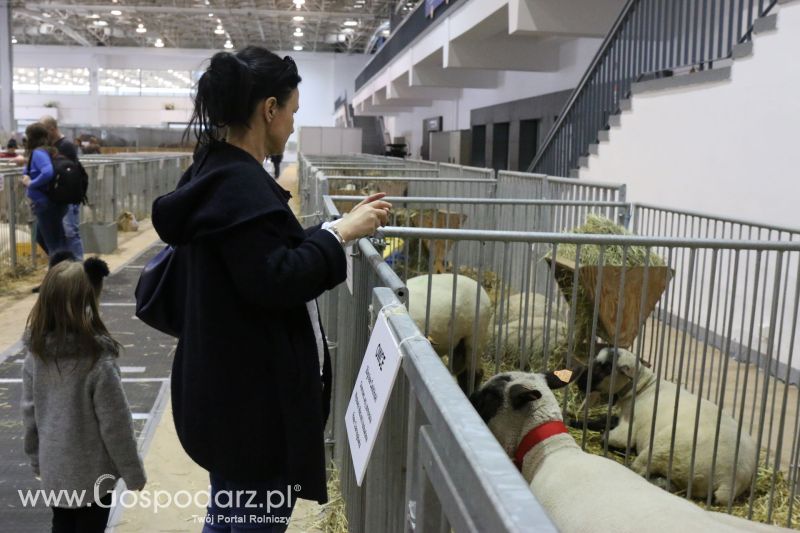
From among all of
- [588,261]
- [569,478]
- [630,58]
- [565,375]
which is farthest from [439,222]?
[569,478]

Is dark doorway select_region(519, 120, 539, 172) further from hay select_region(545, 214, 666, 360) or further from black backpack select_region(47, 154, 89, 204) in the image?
hay select_region(545, 214, 666, 360)

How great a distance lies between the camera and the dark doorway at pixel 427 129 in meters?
29.4

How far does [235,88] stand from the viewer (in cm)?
196

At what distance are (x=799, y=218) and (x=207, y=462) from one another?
5.32 meters

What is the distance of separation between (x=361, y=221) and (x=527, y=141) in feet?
56.1

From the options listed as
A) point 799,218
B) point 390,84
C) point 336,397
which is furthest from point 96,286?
point 390,84

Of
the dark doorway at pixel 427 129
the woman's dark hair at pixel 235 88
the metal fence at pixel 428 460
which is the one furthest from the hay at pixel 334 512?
the dark doorway at pixel 427 129

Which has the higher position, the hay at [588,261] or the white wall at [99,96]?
the white wall at [99,96]

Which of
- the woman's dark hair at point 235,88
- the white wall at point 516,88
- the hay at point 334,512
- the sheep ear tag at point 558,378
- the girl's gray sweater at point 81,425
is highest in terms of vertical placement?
the white wall at point 516,88

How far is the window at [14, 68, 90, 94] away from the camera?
48625 mm

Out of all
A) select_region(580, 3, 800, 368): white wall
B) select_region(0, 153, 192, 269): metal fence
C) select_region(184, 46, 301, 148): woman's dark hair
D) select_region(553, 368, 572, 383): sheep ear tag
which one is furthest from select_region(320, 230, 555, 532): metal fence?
select_region(0, 153, 192, 269): metal fence

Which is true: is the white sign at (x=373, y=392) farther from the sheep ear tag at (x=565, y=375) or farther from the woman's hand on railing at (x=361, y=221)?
the sheep ear tag at (x=565, y=375)

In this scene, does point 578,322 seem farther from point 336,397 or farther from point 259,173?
point 259,173

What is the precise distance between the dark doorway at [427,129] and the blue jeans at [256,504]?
26728mm
